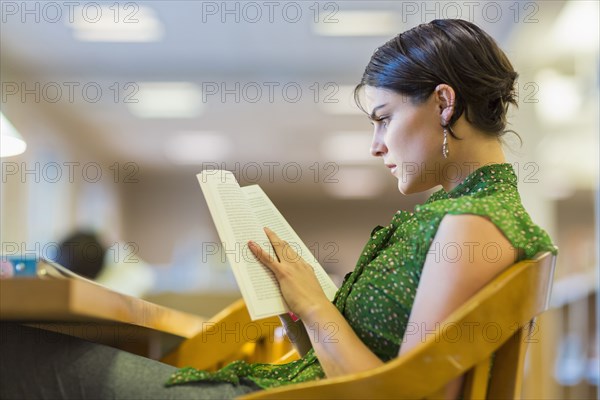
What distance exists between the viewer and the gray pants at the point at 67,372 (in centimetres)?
87

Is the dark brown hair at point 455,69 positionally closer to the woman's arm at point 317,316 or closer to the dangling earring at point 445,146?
the dangling earring at point 445,146

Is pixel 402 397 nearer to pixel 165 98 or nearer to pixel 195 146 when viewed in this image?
pixel 165 98

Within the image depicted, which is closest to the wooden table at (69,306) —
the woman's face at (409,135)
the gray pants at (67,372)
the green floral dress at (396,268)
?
the gray pants at (67,372)

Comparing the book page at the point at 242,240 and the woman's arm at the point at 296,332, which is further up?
the book page at the point at 242,240

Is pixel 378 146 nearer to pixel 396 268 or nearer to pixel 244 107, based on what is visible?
pixel 396 268

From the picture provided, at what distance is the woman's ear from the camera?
120 centimetres

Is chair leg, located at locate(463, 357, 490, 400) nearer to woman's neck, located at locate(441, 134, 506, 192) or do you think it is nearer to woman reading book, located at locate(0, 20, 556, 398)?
woman reading book, located at locate(0, 20, 556, 398)

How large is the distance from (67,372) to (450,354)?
0.44m

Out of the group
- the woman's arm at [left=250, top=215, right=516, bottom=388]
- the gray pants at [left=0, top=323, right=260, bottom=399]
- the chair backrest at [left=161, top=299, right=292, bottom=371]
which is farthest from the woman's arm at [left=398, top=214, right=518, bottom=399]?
the chair backrest at [left=161, top=299, right=292, bottom=371]

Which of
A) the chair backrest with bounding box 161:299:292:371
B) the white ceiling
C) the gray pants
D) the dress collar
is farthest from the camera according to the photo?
the white ceiling

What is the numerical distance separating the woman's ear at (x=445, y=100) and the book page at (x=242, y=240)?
35cm

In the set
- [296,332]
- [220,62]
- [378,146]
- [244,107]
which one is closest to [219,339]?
[296,332]

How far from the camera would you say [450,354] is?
79cm

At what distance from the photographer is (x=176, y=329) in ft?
5.15
